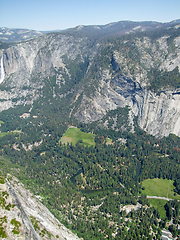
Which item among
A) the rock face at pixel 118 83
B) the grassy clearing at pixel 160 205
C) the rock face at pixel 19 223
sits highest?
the rock face at pixel 118 83

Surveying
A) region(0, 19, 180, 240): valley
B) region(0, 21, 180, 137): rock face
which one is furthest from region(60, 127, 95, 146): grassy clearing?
region(0, 21, 180, 137): rock face

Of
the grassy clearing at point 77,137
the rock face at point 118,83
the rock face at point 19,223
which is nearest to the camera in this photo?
the rock face at point 19,223

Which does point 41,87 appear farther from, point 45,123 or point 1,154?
point 1,154

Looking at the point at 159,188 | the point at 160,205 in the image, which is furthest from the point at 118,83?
the point at 160,205

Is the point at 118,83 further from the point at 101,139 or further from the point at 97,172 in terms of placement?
the point at 97,172

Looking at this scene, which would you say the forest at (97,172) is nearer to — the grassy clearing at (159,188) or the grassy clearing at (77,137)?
the grassy clearing at (159,188)

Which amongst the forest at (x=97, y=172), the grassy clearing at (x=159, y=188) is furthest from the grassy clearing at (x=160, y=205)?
the grassy clearing at (x=159, y=188)
